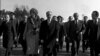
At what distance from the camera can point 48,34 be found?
10641 mm

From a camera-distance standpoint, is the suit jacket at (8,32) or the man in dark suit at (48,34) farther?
→ the suit jacket at (8,32)

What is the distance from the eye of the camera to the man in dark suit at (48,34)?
10578 mm

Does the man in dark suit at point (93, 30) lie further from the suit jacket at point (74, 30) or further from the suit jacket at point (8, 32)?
the suit jacket at point (8, 32)

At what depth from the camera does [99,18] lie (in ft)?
36.9

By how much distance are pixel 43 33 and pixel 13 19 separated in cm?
253

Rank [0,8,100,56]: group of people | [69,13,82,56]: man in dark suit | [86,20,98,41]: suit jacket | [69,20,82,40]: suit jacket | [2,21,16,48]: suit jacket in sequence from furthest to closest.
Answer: [69,20,82,40]: suit jacket, [69,13,82,56]: man in dark suit, [2,21,16,48]: suit jacket, [86,20,98,41]: suit jacket, [0,8,100,56]: group of people

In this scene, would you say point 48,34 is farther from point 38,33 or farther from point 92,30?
point 92,30

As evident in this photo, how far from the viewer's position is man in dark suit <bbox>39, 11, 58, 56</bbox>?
10578 mm

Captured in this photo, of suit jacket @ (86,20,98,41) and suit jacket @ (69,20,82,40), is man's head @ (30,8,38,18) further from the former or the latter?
suit jacket @ (69,20,82,40)

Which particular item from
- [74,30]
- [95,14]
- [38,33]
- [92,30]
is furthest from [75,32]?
[38,33]

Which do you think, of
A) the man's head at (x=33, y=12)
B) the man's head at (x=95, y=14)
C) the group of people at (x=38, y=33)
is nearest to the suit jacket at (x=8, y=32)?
the group of people at (x=38, y=33)

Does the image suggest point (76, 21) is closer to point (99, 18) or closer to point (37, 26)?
point (99, 18)

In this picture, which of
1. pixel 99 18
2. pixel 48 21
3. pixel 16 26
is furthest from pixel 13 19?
pixel 99 18

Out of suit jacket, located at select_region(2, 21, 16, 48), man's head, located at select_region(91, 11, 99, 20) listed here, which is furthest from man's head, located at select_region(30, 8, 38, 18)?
suit jacket, located at select_region(2, 21, 16, 48)
